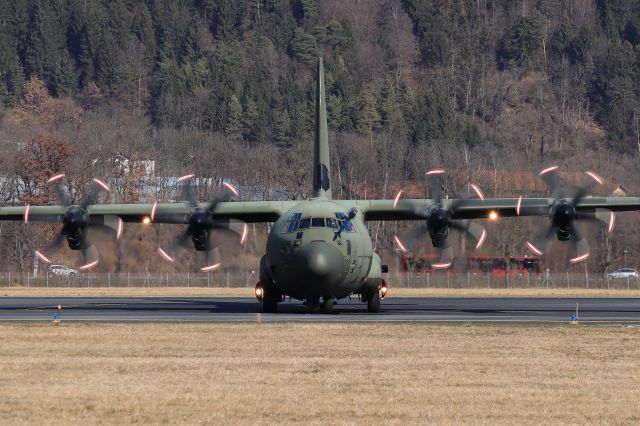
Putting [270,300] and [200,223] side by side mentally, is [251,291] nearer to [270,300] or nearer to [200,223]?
[200,223]

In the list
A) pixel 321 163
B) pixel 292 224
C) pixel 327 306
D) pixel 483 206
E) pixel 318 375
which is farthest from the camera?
pixel 321 163

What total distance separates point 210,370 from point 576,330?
12740mm

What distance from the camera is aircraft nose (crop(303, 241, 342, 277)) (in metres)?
37.7

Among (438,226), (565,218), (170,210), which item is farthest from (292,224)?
(565,218)

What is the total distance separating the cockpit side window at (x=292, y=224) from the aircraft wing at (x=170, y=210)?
16.5 feet

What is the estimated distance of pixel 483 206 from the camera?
146 feet

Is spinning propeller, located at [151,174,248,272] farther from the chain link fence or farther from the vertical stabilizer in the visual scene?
the chain link fence

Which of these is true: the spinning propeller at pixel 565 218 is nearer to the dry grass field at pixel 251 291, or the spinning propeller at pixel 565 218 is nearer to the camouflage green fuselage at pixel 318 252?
the camouflage green fuselage at pixel 318 252

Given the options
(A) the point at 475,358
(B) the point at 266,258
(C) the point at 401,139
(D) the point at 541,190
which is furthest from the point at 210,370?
(C) the point at 401,139

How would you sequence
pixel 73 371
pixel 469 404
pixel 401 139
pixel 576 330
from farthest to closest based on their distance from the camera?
pixel 401 139
pixel 576 330
pixel 73 371
pixel 469 404

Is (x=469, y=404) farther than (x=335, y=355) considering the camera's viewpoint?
No

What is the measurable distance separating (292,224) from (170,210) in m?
7.23

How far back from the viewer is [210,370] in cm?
2334

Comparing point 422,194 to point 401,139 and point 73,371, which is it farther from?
point 73,371
